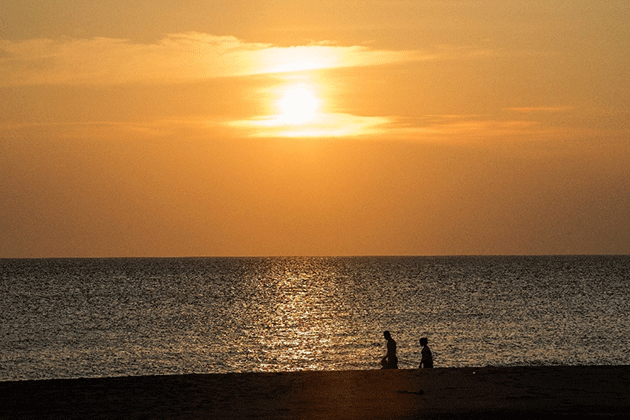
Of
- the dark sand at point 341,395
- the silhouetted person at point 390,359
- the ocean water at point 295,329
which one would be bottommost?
the dark sand at point 341,395

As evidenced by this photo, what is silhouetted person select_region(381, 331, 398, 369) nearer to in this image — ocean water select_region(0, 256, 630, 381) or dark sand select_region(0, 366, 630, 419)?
dark sand select_region(0, 366, 630, 419)

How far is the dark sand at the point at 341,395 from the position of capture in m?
19.2

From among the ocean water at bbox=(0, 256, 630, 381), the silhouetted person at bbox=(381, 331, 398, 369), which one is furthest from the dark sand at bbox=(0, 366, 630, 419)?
the ocean water at bbox=(0, 256, 630, 381)

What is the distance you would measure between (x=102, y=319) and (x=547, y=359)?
149 ft

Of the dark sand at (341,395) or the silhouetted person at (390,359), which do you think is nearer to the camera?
the dark sand at (341,395)

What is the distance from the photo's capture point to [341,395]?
21.2m

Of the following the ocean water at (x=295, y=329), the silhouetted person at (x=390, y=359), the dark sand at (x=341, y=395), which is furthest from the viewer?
the ocean water at (x=295, y=329)

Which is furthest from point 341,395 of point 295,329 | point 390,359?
point 295,329

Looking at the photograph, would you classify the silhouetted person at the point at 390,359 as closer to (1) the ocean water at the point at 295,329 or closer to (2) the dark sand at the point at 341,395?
(2) the dark sand at the point at 341,395

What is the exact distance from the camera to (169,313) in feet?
284

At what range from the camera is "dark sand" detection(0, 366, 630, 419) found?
19.2m

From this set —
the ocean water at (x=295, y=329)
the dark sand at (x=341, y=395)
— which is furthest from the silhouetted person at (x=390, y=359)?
the ocean water at (x=295, y=329)

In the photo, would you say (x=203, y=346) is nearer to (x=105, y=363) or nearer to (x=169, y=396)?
(x=105, y=363)

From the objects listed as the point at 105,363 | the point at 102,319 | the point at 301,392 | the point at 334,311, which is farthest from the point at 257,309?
the point at 301,392
